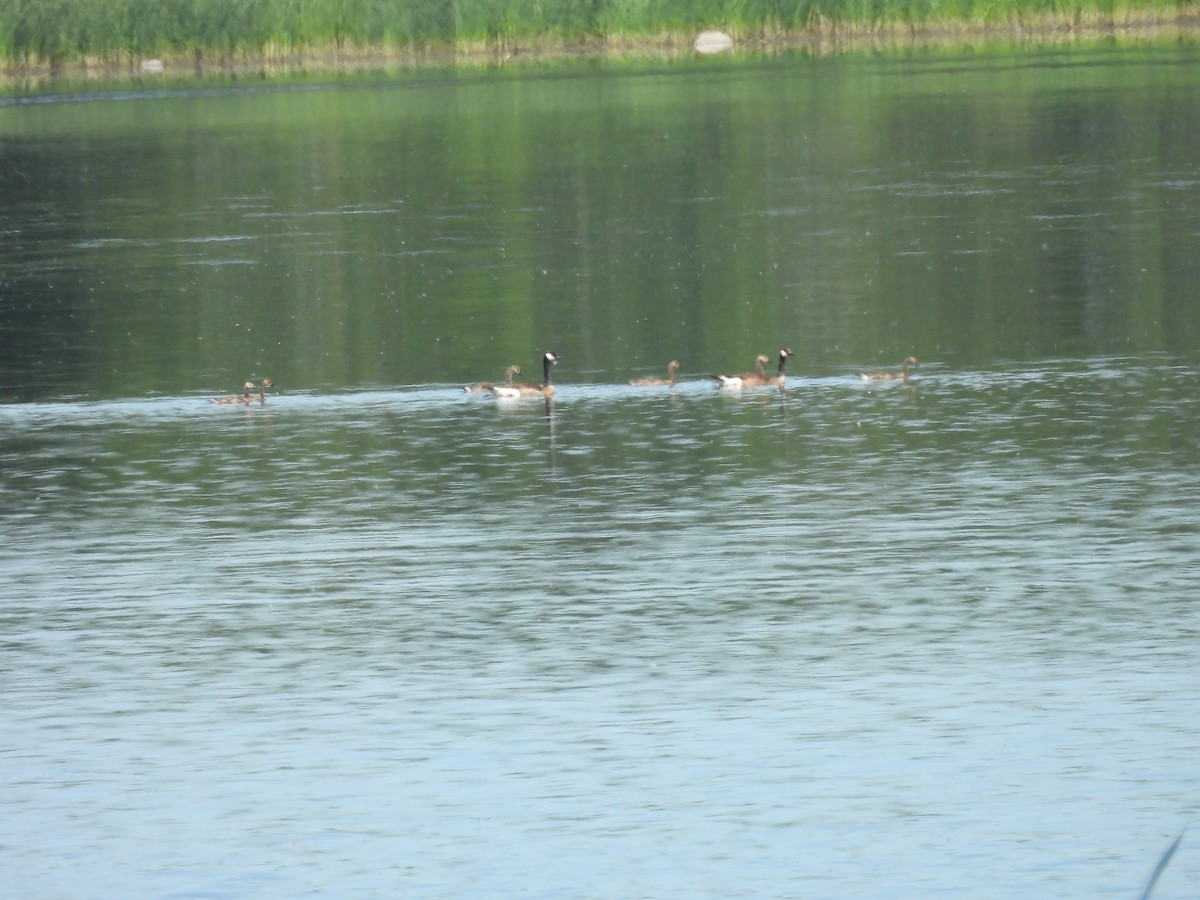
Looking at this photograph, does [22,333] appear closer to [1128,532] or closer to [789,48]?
[1128,532]

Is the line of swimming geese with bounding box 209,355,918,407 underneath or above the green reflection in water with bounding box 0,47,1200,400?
underneath

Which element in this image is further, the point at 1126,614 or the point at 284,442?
the point at 284,442

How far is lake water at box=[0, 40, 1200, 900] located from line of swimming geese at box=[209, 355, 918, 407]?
0.33m

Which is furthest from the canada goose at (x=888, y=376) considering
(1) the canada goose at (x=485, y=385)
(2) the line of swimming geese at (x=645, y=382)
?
(1) the canada goose at (x=485, y=385)

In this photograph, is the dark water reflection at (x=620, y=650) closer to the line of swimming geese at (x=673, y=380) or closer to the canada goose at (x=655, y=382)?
the line of swimming geese at (x=673, y=380)

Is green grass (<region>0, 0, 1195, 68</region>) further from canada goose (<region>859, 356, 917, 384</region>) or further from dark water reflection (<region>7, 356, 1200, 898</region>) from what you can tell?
dark water reflection (<region>7, 356, 1200, 898</region>)

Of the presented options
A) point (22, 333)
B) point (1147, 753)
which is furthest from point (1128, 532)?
point (22, 333)

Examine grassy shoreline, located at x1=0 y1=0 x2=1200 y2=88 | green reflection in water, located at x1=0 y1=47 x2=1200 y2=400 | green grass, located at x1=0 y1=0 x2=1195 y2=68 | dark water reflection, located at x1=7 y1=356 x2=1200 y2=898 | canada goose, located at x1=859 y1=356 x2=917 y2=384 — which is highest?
green grass, located at x1=0 y1=0 x2=1195 y2=68

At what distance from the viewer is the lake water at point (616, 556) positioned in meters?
15.9

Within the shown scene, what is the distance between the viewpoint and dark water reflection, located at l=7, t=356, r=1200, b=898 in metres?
15.6

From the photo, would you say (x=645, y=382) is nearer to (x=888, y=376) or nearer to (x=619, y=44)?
(x=888, y=376)

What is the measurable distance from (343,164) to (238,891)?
2206 inches

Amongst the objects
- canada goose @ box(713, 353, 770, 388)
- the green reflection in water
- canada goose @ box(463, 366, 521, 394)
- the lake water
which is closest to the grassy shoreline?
the green reflection in water

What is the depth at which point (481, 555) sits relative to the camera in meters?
23.6
